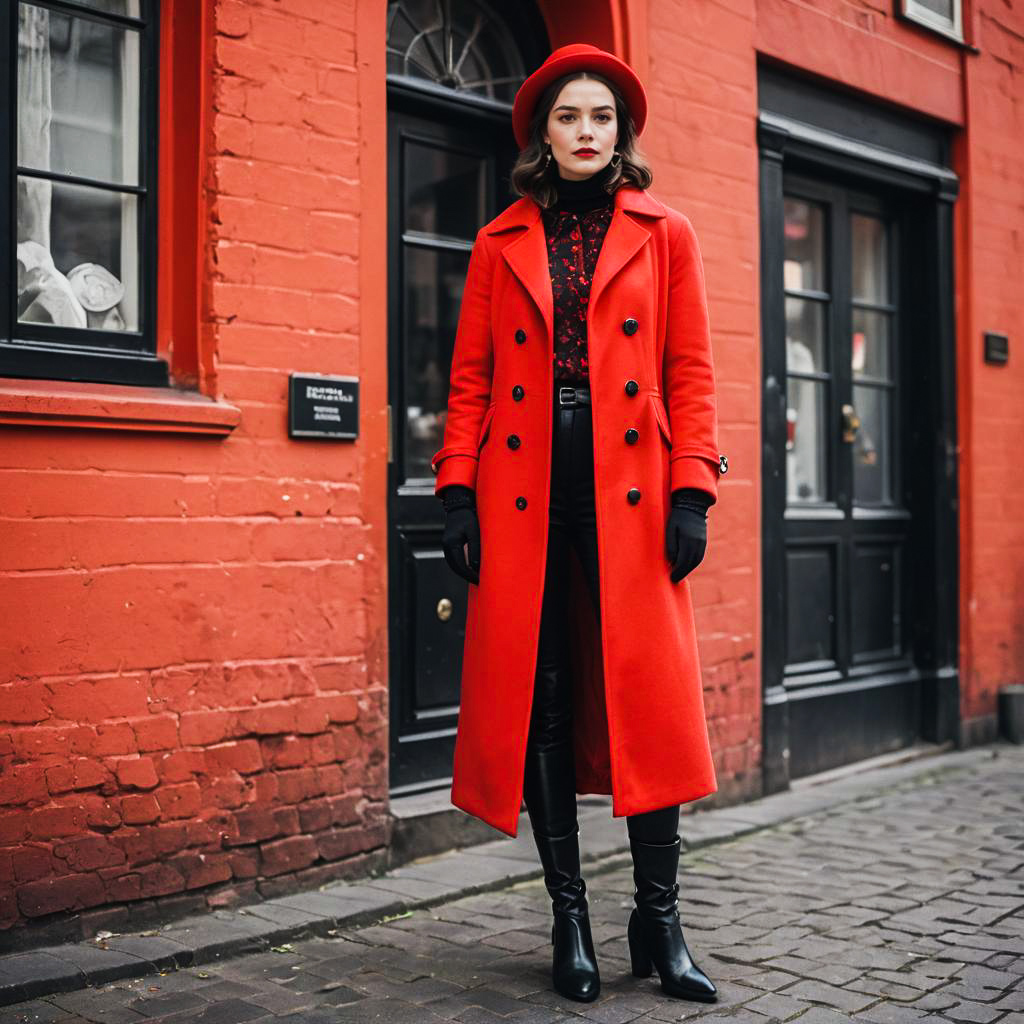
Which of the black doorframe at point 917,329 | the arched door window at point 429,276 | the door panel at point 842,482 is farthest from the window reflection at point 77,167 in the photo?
the door panel at point 842,482

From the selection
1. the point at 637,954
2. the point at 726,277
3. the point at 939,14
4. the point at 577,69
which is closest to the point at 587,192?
the point at 577,69

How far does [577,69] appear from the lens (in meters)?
3.48

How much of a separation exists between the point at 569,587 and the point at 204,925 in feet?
4.75

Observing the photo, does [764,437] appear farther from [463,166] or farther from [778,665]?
[463,166]

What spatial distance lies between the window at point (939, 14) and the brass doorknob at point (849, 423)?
6.41 feet

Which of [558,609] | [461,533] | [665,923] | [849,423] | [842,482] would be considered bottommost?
[665,923]

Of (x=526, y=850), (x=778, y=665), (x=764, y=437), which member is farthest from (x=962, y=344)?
(x=526, y=850)

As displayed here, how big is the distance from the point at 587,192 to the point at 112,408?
55.5 inches

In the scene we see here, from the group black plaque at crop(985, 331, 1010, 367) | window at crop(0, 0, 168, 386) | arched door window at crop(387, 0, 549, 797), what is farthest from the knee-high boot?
black plaque at crop(985, 331, 1010, 367)

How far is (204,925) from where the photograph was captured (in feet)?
12.8

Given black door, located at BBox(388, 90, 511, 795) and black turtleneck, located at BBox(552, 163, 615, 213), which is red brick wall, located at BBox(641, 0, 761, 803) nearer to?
black door, located at BBox(388, 90, 511, 795)

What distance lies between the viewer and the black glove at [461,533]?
348 cm

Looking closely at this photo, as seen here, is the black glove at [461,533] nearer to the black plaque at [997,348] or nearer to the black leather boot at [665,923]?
the black leather boot at [665,923]

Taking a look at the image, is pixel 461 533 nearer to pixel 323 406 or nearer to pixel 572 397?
pixel 572 397
